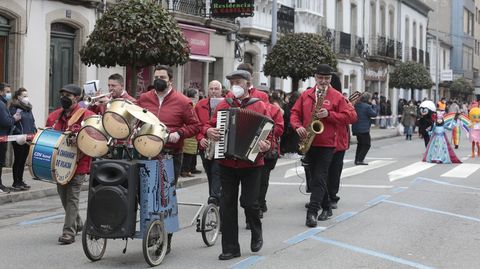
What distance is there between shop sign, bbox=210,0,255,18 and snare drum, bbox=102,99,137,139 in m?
16.5

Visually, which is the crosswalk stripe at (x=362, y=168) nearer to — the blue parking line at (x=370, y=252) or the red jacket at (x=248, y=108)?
the blue parking line at (x=370, y=252)

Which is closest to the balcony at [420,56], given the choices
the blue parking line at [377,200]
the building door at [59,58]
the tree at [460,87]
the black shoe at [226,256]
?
the tree at [460,87]

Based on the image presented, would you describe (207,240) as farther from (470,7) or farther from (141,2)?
(470,7)

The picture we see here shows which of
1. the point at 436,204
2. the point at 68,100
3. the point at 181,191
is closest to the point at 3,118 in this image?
the point at 181,191

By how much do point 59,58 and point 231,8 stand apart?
685cm

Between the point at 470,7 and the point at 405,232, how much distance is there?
69465mm

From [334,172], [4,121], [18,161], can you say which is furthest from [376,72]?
[334,172]

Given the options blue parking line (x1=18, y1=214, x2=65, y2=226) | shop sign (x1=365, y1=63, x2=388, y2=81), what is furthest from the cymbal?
shop sign (x1=365, y1=63, x2=388, y2=81)

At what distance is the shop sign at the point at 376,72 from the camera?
42.9 m

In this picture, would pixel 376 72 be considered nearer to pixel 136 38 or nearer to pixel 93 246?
pixel 136 38

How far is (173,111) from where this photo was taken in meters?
8.37

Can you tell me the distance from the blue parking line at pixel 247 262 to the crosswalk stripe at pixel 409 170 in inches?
325

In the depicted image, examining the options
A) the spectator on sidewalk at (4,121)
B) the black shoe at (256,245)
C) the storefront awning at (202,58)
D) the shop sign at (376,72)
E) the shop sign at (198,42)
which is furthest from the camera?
the shop sign at (376,72)

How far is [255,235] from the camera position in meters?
8.13
